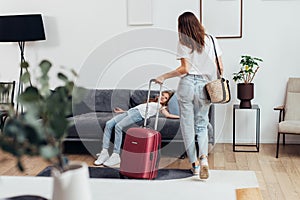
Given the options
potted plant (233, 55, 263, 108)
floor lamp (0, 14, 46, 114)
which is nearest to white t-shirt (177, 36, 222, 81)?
potted plant (233, 55, 263, 108)

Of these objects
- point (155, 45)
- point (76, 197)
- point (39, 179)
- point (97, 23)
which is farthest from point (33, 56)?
point (76, 197)

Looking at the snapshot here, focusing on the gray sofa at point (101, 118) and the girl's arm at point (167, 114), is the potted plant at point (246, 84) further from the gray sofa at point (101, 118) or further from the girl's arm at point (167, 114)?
the girl's arm at point (167, 114)

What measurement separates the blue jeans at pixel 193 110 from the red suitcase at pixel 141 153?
0.36 meters

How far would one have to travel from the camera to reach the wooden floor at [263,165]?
351cm

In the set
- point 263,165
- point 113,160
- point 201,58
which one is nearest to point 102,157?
point 113,160

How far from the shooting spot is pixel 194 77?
3.53 m

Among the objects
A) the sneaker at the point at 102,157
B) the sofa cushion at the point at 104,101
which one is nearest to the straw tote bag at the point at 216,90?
the sneaker at the point at 102,157

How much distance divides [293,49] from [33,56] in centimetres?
312

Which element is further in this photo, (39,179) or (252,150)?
(252,150)

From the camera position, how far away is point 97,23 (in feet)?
17.0

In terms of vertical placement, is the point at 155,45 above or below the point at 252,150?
above

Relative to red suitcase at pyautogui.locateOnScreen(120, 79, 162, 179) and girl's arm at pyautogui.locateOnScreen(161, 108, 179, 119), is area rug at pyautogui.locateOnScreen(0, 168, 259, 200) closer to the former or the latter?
red suitcase at pyautogui.locateOnScreen(120, 79, 162, 179)

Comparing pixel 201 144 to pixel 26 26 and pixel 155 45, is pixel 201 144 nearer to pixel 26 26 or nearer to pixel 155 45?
pixel 155 45

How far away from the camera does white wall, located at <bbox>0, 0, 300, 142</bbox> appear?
4906mm
